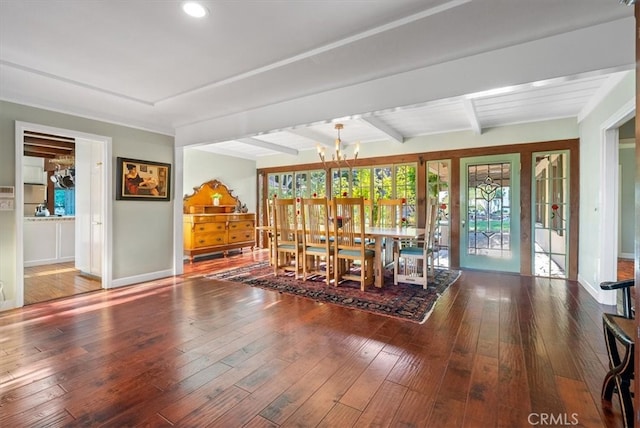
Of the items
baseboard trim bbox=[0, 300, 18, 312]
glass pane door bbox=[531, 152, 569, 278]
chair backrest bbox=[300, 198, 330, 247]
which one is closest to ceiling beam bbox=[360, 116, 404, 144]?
chair backrest bbox=[300, 198, 330, 247]

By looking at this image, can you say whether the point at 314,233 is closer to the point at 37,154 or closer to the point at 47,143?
the point at 47,143

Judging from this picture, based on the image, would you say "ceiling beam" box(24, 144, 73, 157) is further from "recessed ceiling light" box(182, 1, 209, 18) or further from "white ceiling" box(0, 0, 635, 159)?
"recessed ceiling light" box(182, 1, 209, 18)

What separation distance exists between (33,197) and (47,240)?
5.41 feet

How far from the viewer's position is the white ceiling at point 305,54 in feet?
6.39

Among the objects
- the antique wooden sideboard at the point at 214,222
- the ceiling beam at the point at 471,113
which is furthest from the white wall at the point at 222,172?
the ceiling beam at the point at 471,113

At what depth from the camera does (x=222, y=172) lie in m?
7.20

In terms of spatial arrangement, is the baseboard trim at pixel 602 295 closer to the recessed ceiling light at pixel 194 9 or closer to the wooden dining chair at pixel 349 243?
the wooden dining chair at pixel 349 243

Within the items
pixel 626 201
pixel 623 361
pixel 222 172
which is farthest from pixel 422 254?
pixel 626 201

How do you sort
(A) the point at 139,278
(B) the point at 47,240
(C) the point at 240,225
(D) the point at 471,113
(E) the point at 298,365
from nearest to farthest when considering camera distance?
(E) the point at 298,365
(D) the point at 471,113
(A) the point at 139,278
(B) the point at 47,240
(C) the point at 240,225

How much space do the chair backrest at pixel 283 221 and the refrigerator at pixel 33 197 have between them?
5837 millimetres

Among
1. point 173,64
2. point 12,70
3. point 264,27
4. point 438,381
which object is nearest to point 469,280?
point 438,381

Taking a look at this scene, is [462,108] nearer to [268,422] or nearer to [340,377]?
[340,377]

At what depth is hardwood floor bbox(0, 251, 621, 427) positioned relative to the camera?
1604 mm

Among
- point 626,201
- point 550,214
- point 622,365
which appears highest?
point 626,201
